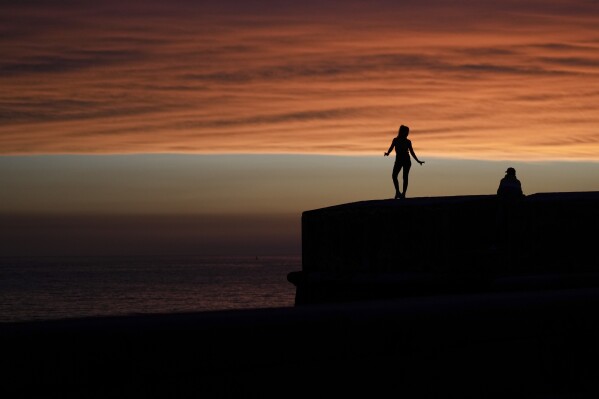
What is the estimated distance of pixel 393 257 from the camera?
20000 mm

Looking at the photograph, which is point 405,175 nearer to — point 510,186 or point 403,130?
point 403,130

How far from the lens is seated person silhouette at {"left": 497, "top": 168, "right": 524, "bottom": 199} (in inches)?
730

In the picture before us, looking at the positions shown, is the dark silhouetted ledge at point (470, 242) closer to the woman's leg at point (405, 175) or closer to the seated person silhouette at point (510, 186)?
the seated person silhouette at point (510, 186)

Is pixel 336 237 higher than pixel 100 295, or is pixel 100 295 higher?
pixel 336 237

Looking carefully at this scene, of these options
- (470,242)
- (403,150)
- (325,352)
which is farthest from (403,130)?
(325,352)

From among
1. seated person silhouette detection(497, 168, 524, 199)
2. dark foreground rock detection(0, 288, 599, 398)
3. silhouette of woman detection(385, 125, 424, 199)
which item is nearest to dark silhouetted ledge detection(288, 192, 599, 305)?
seated person silhouette detection(497, 168, 524, 199)

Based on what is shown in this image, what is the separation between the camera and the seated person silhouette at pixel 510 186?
18531 millimetres

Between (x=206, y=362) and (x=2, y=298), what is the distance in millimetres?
112267

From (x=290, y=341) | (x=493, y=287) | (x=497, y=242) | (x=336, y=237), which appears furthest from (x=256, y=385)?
(x=336, y=237)

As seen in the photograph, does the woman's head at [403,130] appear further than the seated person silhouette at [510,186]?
Yes

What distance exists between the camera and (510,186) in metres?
18.5

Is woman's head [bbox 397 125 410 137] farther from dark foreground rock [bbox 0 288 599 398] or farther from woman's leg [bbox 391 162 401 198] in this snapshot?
dark foreground rock [bbox 0 288 599 398]

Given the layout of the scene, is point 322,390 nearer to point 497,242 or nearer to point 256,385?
point 256,385

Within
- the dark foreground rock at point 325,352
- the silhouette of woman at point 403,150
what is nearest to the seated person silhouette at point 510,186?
the silhouette of woman at point 403,150
